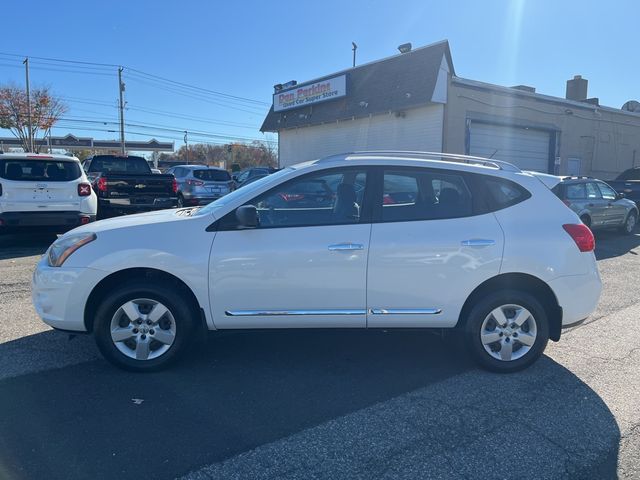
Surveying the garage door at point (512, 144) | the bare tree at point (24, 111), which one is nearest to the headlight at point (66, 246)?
the garage door at point (512, 144)

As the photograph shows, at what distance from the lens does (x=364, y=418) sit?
3281 mm

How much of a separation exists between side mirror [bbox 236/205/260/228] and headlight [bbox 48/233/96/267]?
1.20 metres

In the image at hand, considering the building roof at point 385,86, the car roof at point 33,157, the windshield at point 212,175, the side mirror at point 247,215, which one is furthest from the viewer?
the building roof at point 385,86

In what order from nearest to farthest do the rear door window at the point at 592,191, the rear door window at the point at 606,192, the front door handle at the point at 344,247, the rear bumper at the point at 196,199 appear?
the front door handle at the point at 344,247 → the rear door window at the point at 592,191 → the rear door window at the point at 606,192 → the rear bumper at the point at 196,199

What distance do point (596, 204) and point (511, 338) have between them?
31.0 feet

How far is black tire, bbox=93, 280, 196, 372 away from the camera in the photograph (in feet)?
12.3

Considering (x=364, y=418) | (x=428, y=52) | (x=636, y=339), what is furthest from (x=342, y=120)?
(x=364, y=418)

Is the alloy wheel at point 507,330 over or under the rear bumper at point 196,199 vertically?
under

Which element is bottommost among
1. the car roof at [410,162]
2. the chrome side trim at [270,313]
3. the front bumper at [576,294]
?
the chrome side trim at [270,313]

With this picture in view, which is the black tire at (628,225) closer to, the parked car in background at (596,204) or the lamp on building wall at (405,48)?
the parked car in background at (596,204)

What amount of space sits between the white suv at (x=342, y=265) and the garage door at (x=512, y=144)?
48.0ft

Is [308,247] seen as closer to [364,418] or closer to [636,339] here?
[364,418]

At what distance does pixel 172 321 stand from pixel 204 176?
12.7m

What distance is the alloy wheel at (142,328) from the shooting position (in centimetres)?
381
